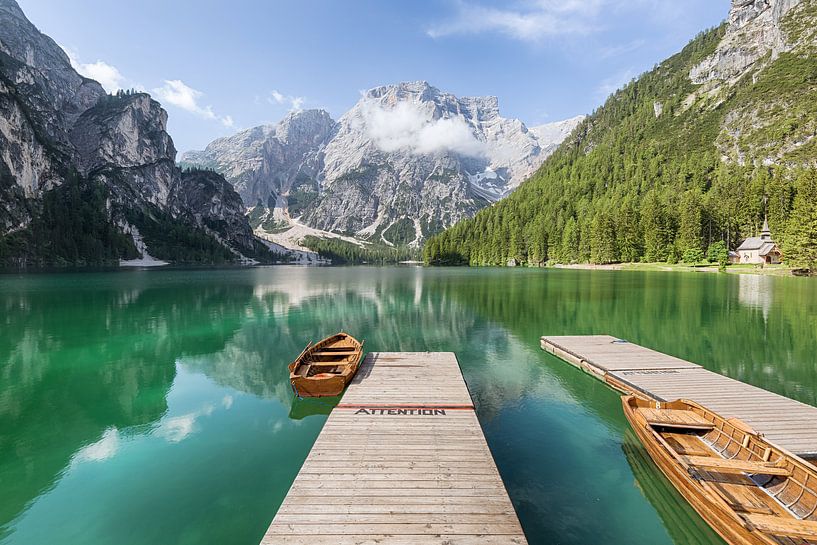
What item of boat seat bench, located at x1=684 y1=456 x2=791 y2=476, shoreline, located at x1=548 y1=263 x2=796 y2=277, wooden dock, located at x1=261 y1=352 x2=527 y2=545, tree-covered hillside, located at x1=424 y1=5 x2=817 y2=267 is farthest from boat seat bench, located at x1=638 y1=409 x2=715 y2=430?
shoreline, located at x1=548 y1=263 x2=796 y2=277

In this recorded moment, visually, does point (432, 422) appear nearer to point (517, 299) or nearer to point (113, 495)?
point (113, 495)

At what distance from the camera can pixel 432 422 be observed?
15.0 m

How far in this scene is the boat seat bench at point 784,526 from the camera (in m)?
7.82

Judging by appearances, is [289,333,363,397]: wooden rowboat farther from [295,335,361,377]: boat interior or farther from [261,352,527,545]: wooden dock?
[261,352,527,545]: wooden dock

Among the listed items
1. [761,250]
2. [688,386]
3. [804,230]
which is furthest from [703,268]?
[688,386]

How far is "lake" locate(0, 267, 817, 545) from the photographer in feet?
37.8

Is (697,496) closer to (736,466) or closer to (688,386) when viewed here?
(736,466)

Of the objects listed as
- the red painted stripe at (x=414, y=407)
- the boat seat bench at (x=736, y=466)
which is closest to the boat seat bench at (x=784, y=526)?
the boat seat bench at (x=736, y=466)

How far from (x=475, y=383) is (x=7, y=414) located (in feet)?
82.7

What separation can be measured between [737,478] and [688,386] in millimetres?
10167

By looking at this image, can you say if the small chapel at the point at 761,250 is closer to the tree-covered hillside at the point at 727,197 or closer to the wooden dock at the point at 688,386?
the tree-covered hillside at the point at 727,197

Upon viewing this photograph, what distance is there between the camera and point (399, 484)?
10.5 meters

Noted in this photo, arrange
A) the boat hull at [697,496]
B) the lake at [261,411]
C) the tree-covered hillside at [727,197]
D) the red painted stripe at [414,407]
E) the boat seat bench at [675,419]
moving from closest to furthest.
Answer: the boat hull at [697,496], the lake at [261,411], the boat seat bench at [675,419], the red painted stripe at [414,407], the tree-covered hillside at [727,197]

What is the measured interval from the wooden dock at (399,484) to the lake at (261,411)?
2106 millimetres
